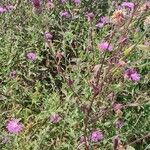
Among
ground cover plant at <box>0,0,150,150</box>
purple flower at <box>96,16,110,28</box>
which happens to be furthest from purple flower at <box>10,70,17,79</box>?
purple flower at <box>96,16,110,28</box>

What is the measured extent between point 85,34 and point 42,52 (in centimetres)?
46

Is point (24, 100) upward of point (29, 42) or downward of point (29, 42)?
downward

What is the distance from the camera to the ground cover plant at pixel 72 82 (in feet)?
8.40

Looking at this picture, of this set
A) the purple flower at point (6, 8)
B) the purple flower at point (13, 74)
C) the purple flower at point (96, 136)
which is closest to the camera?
the purple flower at point (96, 136)

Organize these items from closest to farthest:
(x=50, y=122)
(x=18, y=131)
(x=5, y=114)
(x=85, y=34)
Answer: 1. (x=18, y=131)
2. (x=50, y=122)
3. (x=5, y=114)
4. (x=85, y=34)

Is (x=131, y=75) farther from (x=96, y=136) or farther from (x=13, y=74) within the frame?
(x=13, y=74)

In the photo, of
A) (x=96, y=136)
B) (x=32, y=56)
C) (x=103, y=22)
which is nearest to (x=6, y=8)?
(x=32, y=56)

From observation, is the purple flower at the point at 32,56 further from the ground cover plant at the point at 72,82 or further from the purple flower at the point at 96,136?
the purple flower at the point at 96,136

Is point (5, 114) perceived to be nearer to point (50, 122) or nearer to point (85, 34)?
point (50, 122)

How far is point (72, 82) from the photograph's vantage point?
2.23 m

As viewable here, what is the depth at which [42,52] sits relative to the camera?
3594 millimetres

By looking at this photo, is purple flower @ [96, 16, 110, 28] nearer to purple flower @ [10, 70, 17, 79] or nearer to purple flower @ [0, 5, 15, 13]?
purple flower @ [0, 5, 15, 13]

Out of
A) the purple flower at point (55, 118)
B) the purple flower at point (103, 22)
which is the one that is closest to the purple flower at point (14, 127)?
the purple flower at point (55, 118)

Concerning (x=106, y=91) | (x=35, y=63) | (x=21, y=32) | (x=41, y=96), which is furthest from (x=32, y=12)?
(x=106, y=91)
